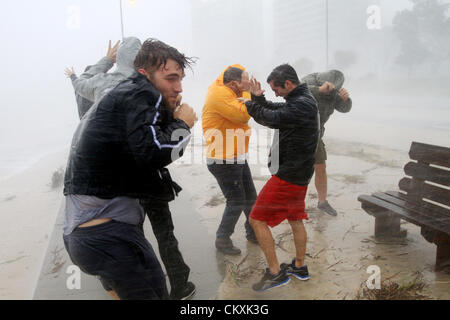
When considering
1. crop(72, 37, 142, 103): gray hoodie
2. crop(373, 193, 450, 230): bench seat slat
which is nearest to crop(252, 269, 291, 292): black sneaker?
crop(373, 193, 450, 230): bench seat slat

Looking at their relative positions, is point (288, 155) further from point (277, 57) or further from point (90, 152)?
point (277, 57)

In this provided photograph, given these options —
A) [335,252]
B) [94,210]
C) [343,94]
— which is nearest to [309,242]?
[335,252]

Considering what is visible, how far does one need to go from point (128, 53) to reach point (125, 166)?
98 cm

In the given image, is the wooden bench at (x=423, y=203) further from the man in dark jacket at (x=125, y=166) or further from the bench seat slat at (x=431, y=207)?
the man in dark jacket at (x=125, y=166)

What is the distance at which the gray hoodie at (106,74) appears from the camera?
1881 millimetres

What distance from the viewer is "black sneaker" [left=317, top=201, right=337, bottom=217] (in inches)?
112

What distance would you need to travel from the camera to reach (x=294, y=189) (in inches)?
Answer: 72.3

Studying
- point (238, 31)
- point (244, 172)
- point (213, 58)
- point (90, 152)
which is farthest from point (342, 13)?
point (90, 152)

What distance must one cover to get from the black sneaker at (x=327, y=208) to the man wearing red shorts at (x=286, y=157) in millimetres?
1031

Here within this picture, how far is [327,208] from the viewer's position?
2885 mm

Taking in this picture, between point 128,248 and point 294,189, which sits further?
point 294,189
